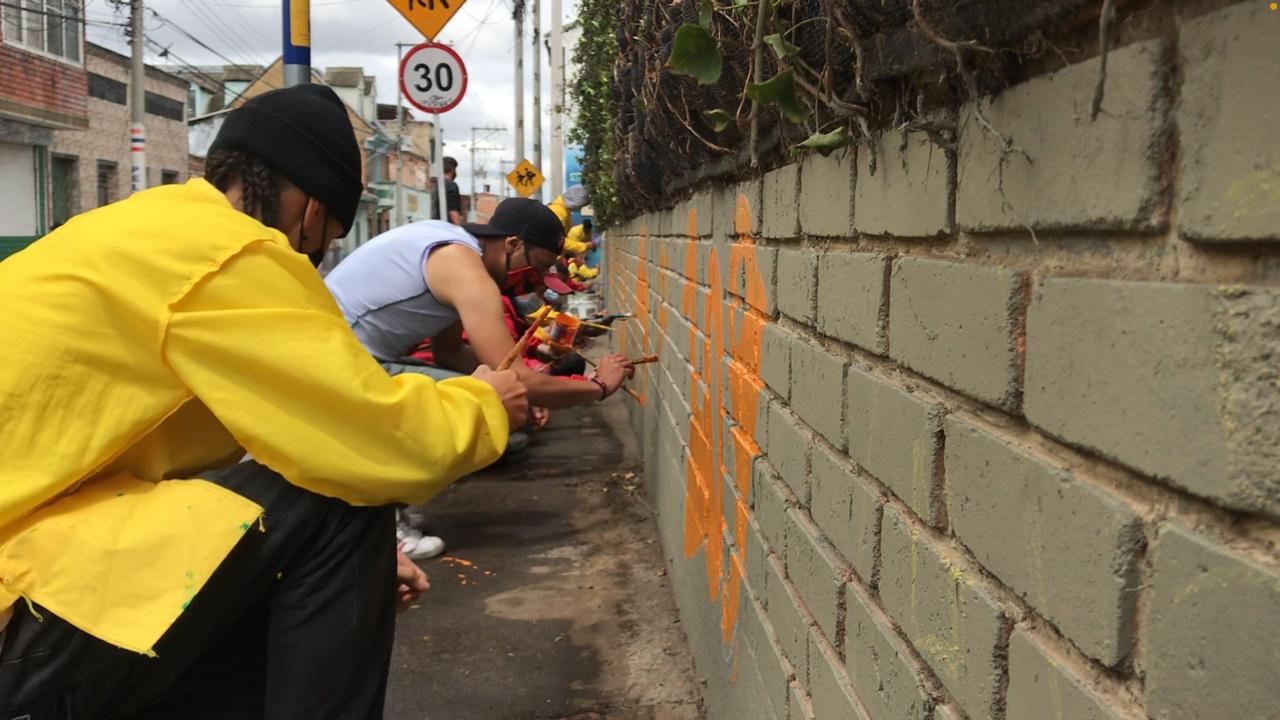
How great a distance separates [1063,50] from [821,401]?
0.90 meters

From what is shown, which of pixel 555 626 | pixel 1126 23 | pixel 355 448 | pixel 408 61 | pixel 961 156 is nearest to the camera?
pixel 1126 23

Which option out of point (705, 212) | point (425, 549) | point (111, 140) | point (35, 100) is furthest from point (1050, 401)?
point (111, 140)

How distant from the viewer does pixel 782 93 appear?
1583 millimetres

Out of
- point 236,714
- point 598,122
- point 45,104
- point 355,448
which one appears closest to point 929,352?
point 355,448

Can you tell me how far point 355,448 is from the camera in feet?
6.14

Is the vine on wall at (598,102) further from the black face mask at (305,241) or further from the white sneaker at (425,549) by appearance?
the black face mask at (305,241)

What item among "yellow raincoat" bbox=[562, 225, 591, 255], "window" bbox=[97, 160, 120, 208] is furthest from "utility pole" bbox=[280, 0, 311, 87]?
"window" bbox=[97, 160, 120, 208]

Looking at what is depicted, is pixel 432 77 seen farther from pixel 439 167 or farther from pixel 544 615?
pixel 544 615

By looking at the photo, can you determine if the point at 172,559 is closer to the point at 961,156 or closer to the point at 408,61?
the point at 961,156

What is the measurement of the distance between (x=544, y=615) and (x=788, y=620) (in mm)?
2291

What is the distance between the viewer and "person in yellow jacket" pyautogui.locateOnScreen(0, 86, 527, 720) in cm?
168

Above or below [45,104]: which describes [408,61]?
below

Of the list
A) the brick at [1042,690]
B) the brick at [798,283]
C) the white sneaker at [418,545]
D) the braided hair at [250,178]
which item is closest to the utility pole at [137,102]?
the white sneaker at [418,545]

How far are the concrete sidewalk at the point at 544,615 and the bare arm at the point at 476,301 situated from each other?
94 cm
